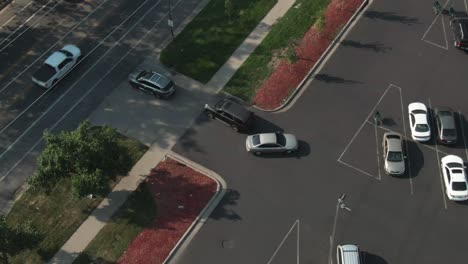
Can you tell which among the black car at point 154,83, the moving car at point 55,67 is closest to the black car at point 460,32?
the black car at point 154,83

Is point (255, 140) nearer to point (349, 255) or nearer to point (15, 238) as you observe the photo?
point (349, 255)

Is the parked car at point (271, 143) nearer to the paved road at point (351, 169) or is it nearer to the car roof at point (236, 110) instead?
the paved road at point (351, 169)

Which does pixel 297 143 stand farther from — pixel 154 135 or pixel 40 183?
pixel 40 183

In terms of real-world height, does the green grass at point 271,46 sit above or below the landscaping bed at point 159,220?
above

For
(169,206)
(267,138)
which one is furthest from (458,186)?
(169,206)

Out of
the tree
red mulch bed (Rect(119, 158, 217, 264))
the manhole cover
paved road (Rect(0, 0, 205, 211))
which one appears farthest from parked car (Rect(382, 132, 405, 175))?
the tree
